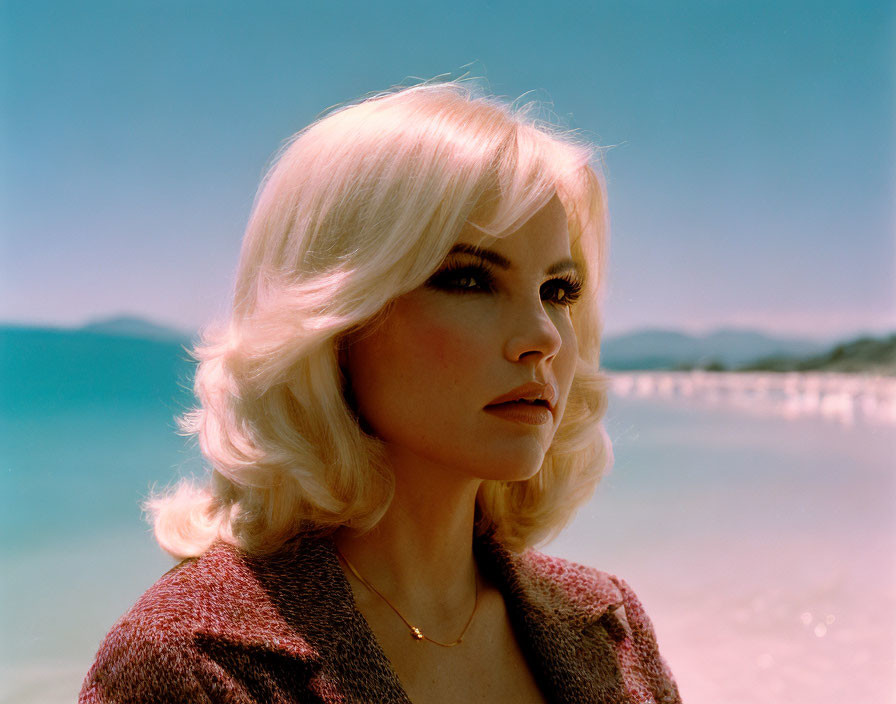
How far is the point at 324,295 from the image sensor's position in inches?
49.0

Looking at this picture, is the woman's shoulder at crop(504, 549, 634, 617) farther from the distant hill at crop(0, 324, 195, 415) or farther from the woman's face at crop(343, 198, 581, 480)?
the distant hill at crop(0, 324, 195, 415)

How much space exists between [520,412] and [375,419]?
23 centimetres

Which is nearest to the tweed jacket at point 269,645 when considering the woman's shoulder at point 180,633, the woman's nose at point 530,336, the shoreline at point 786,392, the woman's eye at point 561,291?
the woman's shoulder at point 180,633

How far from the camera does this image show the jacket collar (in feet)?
3.87

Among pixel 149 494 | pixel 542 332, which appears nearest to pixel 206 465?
pixel 149 494

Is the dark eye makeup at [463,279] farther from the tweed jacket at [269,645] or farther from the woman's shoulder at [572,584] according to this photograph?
the woman's shoulder at [572,584]

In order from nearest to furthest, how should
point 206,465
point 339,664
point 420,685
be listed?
point 339,664, point 420,685, point 206,465

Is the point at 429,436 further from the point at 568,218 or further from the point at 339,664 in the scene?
the point at 568,218

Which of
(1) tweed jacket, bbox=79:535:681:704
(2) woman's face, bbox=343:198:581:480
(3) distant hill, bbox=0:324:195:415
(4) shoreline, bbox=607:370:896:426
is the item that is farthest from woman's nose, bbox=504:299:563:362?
(4) shoreline, bbox=607:370:896:426

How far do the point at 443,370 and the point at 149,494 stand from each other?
2.16 ft

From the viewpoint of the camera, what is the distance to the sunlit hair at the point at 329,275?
1237mm

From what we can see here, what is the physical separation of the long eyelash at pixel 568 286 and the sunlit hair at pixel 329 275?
0.50 feet

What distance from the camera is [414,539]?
140 cm

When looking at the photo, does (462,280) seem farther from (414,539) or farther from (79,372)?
(79,372)
